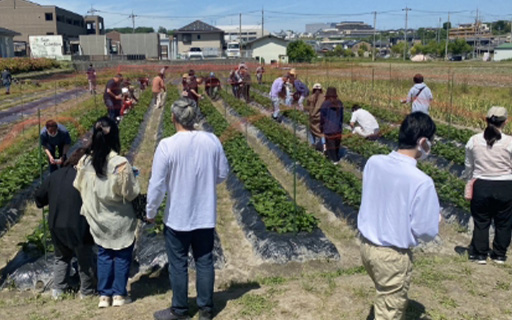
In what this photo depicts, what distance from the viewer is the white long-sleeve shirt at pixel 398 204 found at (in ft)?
9.37

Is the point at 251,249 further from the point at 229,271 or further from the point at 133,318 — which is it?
the point at 133,318

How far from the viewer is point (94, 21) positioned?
80125mm

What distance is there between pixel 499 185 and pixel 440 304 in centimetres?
163

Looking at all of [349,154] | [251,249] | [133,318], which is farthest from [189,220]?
[349,154]

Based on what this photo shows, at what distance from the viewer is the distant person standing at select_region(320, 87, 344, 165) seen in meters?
9.81

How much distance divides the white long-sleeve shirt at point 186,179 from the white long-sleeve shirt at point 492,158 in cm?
304

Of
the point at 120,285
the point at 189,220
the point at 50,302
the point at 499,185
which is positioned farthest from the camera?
the point at 499,185

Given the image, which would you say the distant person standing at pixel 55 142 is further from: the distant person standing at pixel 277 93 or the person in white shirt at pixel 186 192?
the distant person standing at pixel 277 93

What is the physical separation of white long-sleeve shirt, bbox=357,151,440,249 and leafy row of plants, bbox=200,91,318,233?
326 centimetres

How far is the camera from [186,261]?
150 inches

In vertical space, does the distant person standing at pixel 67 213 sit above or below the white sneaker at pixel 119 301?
above

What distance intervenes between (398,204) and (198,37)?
218 feet

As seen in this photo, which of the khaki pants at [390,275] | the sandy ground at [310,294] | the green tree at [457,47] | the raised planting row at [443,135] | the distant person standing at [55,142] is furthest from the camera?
the green tree at [457,47]

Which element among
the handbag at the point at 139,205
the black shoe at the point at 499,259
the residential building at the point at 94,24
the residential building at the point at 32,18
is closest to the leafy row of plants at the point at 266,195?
the black shoe at the point at 499,259
